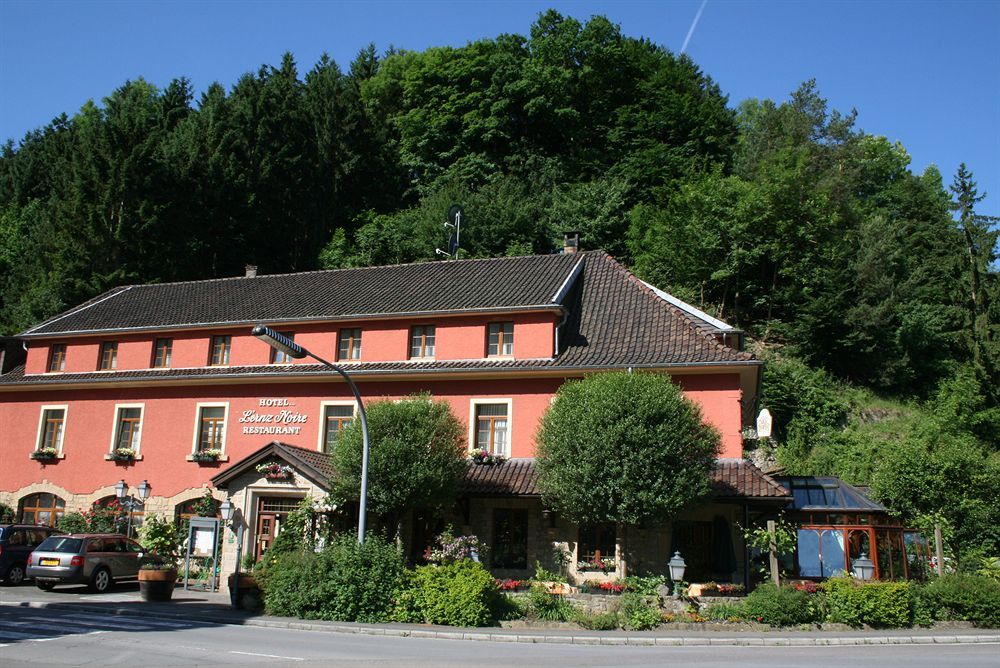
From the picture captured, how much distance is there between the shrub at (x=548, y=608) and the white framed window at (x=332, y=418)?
418 inches

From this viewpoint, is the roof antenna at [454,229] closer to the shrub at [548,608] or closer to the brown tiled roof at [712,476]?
the brown tiled roof at [712,476]

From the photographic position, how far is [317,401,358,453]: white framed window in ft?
92.5

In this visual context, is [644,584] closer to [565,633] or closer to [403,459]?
[565,633]

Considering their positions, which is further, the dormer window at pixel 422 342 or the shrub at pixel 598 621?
the dormer window at pixel 422 342

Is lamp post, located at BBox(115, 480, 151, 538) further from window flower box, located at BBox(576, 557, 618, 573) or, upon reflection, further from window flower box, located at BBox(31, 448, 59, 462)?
window flower box, located at BBox(576, 557, 618, 573)

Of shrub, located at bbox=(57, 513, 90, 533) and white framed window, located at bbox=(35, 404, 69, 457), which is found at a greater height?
white framed window, located at bbox=(35, 404, 69, 457)

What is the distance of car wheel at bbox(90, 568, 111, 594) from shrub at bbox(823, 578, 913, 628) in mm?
19415

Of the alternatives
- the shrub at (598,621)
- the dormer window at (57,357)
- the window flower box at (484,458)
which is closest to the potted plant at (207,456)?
the dormer window at (57,357)

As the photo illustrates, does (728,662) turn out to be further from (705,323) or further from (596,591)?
(705,323)

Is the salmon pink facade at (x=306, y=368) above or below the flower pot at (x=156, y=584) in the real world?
above

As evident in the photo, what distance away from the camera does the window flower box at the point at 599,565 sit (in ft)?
78.1

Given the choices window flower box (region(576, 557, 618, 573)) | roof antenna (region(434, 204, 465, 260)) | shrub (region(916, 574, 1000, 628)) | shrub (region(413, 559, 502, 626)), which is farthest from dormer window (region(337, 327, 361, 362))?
shrub (region(916, 574, 1000, 628))

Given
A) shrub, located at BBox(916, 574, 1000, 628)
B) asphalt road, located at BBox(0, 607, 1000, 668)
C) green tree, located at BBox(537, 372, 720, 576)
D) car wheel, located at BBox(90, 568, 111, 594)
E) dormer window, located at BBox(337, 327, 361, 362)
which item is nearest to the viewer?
asphalt road, located at BBox(0, 607, 1000, 668)

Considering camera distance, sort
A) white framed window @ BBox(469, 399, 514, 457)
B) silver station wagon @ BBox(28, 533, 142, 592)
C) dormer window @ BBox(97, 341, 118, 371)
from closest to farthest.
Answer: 1. silver station wagon @ BBox(28, 533, 142, 592)
2. white framed window @ BBox(469, 399, 514, 457)
3. dormer window @ BBox(97, 341, 118, 371)
